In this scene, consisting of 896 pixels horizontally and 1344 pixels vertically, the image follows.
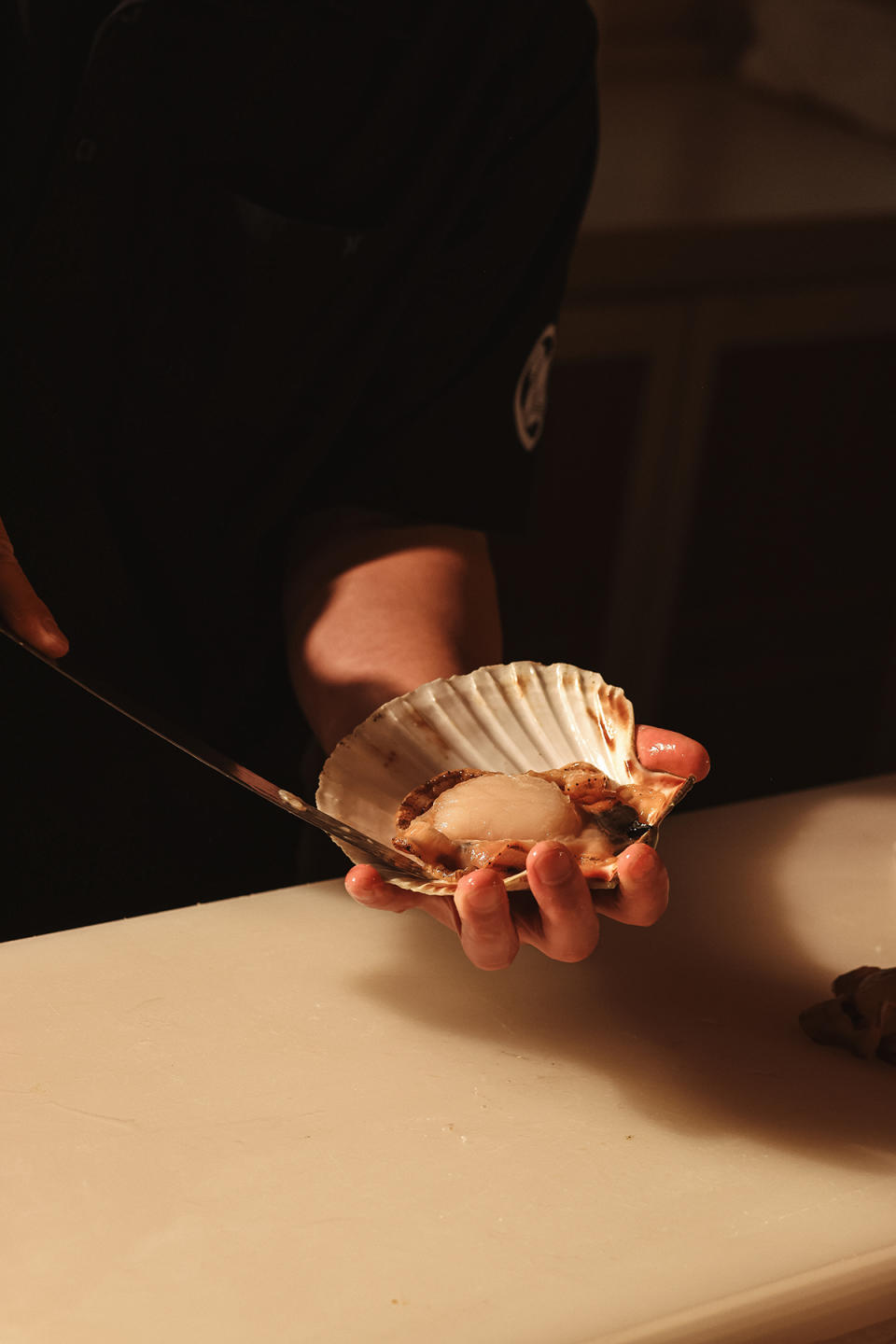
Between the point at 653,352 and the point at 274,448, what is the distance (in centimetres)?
106

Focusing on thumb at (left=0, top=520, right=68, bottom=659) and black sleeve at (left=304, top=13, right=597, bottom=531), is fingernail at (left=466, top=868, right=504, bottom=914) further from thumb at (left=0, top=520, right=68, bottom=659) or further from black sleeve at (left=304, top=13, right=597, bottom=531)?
black sleeve at (left=304, top=13, right=597, bottom=531)

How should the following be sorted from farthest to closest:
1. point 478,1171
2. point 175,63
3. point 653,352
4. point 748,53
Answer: point 748,53 < point 653,352 < point 175,63 < point 478,1171

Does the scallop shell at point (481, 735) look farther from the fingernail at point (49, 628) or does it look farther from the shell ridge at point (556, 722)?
the fingernail at point (49, 628)

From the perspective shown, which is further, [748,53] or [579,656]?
[748,53]

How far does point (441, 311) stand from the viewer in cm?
96

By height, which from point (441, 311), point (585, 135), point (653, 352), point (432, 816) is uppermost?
point (585, 135)

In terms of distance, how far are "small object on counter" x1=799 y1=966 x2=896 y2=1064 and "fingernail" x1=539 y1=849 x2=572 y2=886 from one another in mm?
184

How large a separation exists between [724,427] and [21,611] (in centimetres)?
167

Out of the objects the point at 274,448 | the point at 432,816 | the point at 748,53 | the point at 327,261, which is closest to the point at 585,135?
the point at 327,261

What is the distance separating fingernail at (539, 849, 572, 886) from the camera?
0.55 meters

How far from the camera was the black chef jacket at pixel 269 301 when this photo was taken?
0.90 meters

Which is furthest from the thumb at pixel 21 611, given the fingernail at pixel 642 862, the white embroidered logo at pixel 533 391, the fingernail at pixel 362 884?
the white embroidered logo at pixel 533 391

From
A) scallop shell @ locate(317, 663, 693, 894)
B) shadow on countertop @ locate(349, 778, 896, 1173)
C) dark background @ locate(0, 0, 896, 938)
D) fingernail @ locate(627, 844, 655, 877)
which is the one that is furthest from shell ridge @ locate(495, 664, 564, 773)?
dark background @ locate(0, 0, 896, 938)

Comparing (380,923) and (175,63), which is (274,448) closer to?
(175,63)
